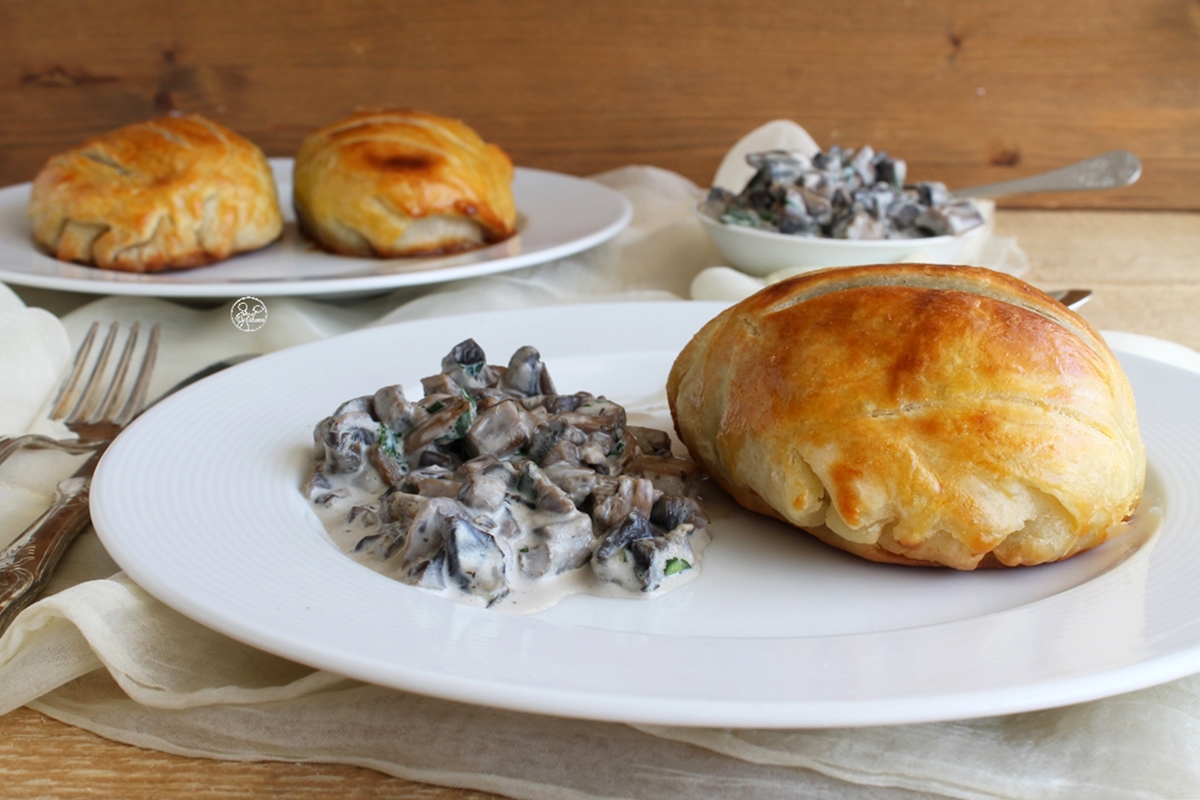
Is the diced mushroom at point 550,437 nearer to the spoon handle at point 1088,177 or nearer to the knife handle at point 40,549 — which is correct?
the knife handle at point 40,549

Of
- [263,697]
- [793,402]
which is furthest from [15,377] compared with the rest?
[793,402]

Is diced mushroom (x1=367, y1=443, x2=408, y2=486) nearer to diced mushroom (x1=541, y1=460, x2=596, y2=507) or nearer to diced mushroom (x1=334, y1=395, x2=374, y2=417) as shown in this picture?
diced mushroom (x1=334, y1=395, x2=374, y2=417)

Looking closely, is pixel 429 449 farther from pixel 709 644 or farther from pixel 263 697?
pixel 709 644

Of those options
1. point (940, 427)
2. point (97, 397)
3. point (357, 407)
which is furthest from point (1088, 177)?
point (97, 397)

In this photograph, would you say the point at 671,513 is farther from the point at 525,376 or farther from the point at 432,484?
the point at 525,376

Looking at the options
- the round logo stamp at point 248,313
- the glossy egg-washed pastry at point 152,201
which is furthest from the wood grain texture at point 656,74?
the round logo stamp at point 248,313

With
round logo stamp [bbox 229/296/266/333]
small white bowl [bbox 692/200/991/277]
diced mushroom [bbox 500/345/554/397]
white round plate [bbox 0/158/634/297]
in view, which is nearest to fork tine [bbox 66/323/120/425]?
white round plate [bbox 0/158/634/297]
